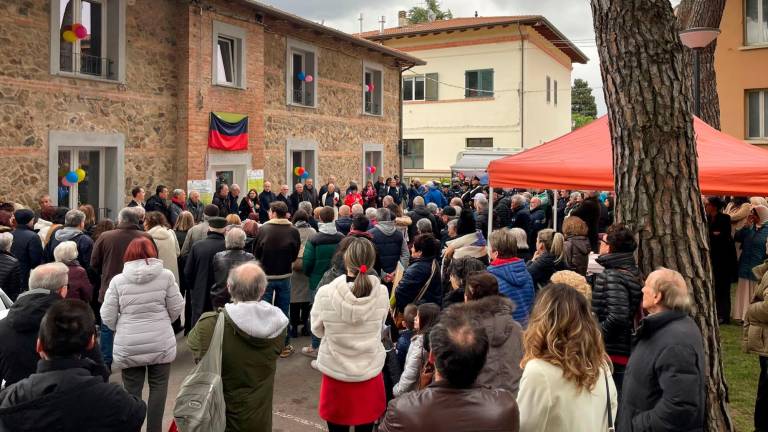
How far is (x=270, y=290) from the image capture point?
7.60 metres

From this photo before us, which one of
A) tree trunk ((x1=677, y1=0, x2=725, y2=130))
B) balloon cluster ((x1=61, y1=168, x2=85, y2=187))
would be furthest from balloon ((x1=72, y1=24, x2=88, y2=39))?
tree trunk ((x1=677, y1=0, x2=725, y2=130))

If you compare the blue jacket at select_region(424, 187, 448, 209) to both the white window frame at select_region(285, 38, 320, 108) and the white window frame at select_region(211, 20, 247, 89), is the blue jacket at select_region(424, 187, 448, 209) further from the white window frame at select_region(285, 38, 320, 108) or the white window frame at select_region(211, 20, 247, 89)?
the white window frame at select_region(211, 20, 247, 89)

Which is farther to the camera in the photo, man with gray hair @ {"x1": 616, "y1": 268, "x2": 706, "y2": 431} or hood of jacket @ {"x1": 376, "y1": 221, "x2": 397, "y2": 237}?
hood of jacket @ {"x1": 376, "y1": 221, "x2": 397, "y2": 237}

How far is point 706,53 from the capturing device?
1323cm

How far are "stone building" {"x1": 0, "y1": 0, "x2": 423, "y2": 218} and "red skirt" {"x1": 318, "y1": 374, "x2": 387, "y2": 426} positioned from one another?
26.2ft

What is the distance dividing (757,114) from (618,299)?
19897 millimetres

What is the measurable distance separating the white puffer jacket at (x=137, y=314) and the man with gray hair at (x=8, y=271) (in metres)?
1.39

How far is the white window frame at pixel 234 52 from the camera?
44.3 ft

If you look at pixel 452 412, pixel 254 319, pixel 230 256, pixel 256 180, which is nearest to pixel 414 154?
pixel 256 180

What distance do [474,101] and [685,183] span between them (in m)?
28.6

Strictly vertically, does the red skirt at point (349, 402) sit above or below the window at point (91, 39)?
below

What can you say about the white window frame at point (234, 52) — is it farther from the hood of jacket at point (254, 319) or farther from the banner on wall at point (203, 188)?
the hood of jacket at point (254, 319)

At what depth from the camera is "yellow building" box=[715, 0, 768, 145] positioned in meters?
20.4

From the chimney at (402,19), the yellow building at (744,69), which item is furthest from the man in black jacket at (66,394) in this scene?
the chimney at (402,19)
